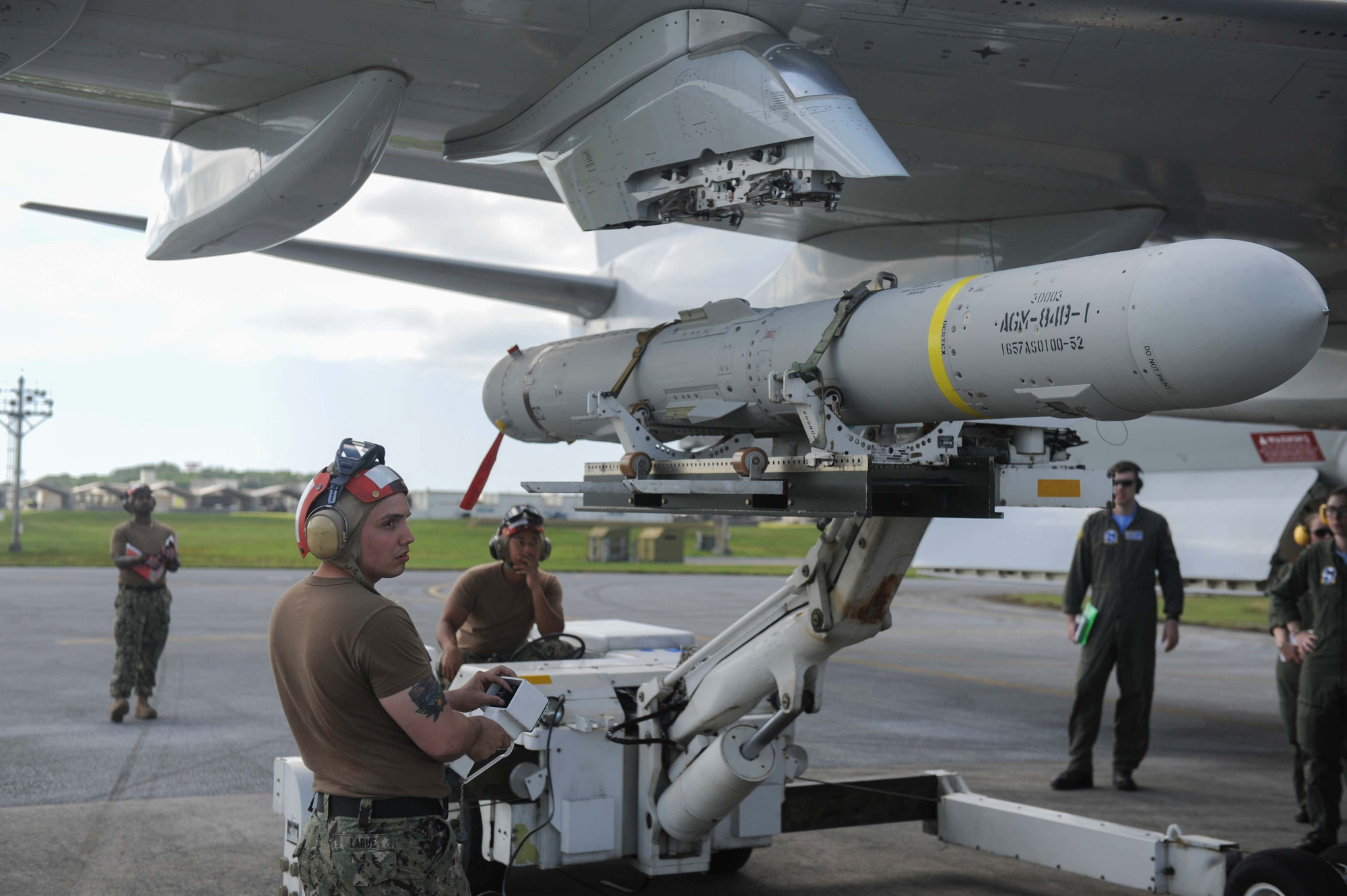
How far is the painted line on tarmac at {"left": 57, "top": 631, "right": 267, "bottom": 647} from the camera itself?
42.9ft

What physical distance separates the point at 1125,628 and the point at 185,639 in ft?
36.1

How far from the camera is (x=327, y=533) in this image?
2.71m

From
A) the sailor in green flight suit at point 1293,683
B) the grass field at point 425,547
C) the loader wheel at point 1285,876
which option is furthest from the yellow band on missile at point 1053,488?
the grass field at point 425,547

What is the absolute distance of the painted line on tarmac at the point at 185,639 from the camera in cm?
1306

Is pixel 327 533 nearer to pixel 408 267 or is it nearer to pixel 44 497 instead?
pixel 408 267

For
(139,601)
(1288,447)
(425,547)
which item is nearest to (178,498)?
(425,547)

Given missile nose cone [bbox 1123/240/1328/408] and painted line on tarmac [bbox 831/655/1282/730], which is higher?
missile nose cone [bbox 1123/240/1328/408]

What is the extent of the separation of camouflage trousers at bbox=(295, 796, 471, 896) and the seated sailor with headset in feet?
9.40

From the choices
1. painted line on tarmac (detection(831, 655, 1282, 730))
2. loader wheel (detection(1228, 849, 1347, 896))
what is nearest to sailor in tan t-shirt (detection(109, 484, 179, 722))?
painted line on tarmac (detection(831, 655, 1282, 730))

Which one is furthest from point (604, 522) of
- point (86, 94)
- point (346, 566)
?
point (346, 566)

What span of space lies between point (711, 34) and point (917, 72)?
109 centimetres

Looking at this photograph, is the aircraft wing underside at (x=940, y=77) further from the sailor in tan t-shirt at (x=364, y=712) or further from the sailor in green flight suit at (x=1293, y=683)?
the sailor in tan t-shirt at (x=364, y=712)

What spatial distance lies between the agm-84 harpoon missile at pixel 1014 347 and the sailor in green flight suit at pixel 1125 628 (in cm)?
372

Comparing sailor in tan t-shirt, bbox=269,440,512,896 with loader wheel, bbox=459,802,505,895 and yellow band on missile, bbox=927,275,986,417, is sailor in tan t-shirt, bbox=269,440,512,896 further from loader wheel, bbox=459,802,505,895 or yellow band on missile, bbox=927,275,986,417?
yellow band on missile, bbox=927,275,986,417
